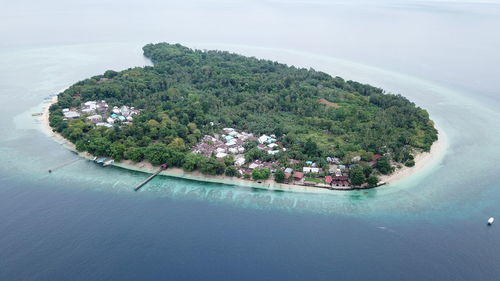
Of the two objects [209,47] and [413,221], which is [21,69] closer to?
[209,47]

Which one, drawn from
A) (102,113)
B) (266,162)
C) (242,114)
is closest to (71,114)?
(102,113)

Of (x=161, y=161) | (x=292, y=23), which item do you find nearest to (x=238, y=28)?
(x=292, y=23)

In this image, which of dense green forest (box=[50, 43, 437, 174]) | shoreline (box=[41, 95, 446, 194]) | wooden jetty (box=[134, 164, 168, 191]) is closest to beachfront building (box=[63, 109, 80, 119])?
dense green forest (box=[50, 43, 437, 174])

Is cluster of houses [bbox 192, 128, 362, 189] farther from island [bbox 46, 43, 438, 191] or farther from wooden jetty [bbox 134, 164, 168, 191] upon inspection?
wooden jetty [bbox 134, 164, 168, 191]

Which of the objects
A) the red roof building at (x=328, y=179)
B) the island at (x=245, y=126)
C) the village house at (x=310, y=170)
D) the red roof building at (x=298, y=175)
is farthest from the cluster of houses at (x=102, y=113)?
the red roof building at (x=328, y=179)

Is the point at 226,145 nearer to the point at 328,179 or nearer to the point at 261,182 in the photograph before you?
the point at 261,182

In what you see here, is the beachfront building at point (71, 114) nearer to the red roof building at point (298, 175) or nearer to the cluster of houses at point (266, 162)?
the cluster of houses at point (266, 162)
